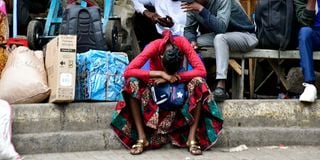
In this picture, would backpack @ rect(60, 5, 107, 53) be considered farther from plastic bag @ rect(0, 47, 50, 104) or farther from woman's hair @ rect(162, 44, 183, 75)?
woman's hair @ rect(162, 44, 183, 75)

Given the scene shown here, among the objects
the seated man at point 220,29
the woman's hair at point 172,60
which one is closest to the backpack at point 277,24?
the seated man at point 220,29

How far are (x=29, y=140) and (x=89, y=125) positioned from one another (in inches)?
22.3

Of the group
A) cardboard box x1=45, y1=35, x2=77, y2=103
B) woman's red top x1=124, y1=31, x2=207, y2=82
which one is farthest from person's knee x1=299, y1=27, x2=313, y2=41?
cardboard box x1=45, y1=35, x2=77, y2=103

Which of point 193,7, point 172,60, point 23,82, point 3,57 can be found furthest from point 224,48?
point 3,57

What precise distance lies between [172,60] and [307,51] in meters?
1.45

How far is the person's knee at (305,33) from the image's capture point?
6520mm

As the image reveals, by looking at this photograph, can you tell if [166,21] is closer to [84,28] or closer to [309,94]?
[84,28]

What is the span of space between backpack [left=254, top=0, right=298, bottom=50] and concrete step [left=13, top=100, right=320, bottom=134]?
72 cm

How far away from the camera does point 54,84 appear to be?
602 centimetres

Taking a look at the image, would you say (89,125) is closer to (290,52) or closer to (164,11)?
(164,11)

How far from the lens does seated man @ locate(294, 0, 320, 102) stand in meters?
6.47

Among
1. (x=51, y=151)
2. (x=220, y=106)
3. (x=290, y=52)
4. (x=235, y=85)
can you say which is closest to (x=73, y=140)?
(x=51, y=151)

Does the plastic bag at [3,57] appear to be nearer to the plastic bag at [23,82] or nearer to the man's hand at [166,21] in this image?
the plastic bag at [23,82]

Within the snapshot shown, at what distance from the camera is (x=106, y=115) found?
20.4ft
